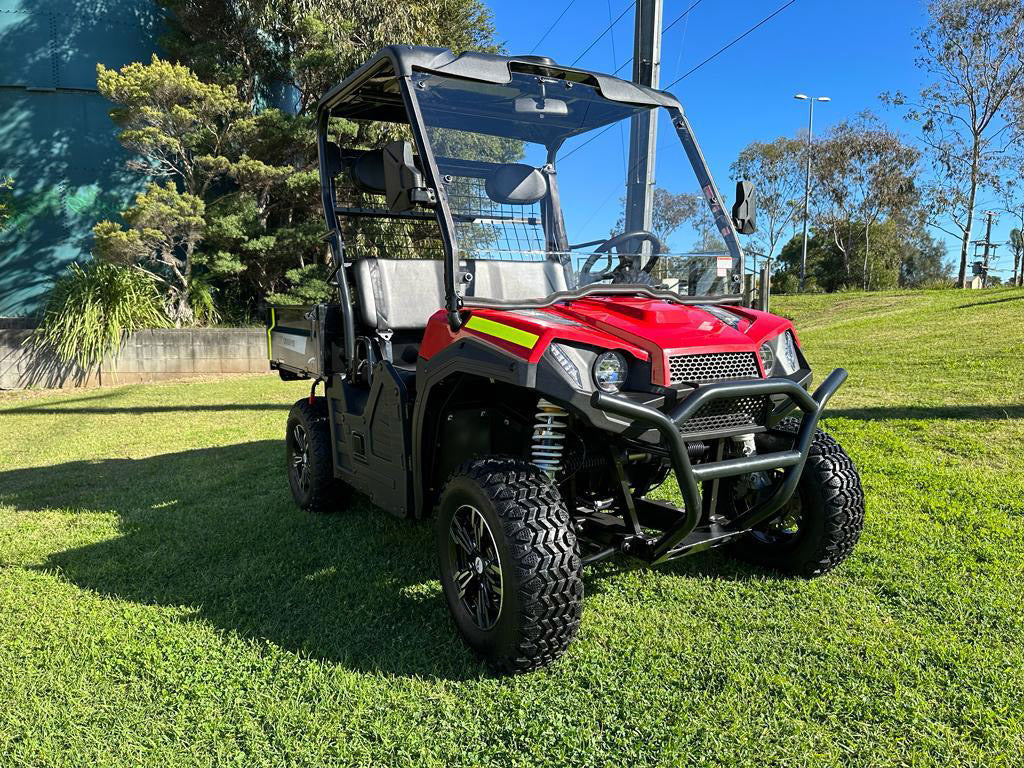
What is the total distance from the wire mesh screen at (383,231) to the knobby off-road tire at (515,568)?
2005 millimetres

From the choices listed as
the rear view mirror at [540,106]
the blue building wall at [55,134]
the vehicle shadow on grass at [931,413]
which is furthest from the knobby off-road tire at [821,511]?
the blue building wall at [55,134]

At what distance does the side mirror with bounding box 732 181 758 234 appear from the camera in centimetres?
346

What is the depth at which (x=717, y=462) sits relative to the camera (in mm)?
2652

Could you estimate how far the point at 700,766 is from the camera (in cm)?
222

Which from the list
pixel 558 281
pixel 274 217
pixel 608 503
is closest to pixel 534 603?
pixel 608 503

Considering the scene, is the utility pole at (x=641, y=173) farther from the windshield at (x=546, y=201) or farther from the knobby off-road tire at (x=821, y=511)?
the knobby off-road tire at (x=821, y=511)

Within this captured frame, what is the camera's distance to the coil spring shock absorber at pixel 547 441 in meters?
2.86

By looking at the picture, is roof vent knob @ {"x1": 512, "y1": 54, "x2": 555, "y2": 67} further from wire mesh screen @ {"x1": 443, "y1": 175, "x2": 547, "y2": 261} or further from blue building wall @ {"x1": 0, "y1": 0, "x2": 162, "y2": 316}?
blue building wall @ {"x1": 0, "y1": 0, "x2": 162, "y2": 316}

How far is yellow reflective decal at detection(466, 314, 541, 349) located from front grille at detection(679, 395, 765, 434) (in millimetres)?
603

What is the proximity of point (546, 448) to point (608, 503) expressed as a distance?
0.74 m

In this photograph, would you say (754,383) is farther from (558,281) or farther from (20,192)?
(20,192)

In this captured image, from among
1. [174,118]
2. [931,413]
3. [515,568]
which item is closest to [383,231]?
[515,568]

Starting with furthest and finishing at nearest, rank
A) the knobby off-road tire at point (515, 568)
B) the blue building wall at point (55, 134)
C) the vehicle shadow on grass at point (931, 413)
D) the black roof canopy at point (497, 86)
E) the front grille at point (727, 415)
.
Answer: the blue building wall at point (55, 134) < the vehicle shadow on grass at point (931, 413) < the black roof canopy at point (497, 86) < the front grille at point (727, 415) < the knobby off-road tire at point (515, 568)

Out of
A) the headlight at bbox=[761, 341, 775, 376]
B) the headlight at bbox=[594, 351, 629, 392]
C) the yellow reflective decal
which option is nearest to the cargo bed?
the yellow reflective decal
